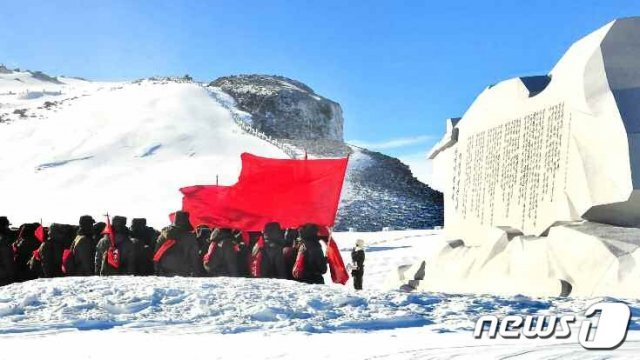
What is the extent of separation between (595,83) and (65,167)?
36.7 meters

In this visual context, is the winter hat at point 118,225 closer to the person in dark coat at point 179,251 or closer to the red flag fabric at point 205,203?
the person in dark coat at point 179,251

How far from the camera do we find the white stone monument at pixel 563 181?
782 cm

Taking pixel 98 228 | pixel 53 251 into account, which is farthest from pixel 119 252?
pixel 98 228

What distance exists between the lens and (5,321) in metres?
5.44

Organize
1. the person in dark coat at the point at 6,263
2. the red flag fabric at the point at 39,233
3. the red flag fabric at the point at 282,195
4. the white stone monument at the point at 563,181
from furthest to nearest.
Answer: the red flag fabric at the point at 39,233 → the red flag fabric at the point at 282,195 → the person in dark coat at the point at 6,263 → the white stone monument at the point at 563,181

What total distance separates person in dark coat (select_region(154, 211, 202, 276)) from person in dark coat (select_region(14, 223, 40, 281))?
7.26 ft

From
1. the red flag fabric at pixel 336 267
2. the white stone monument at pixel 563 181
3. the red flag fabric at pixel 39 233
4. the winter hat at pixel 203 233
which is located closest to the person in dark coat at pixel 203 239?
the winter hat at pixel 203 233

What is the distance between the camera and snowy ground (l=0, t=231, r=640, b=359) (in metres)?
4.41

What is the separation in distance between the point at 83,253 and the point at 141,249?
74 centimetres

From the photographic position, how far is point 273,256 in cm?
862

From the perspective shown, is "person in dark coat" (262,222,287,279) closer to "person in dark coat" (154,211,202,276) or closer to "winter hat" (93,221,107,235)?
"person in dark coat" (154,211,202,276)

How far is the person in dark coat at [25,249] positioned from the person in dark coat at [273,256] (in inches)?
141

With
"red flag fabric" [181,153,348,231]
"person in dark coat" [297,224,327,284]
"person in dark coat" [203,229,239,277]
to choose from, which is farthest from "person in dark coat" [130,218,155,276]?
"person in dark coat" [297,224,327,284]

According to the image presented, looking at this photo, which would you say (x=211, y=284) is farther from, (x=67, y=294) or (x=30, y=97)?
(x=30, y=97)
